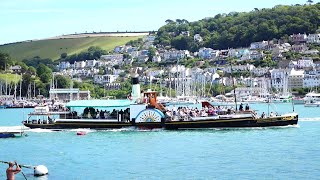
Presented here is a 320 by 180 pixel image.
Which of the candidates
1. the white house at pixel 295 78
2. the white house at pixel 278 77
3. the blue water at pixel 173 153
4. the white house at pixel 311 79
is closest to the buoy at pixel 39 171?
the blue water at pixel 173 153

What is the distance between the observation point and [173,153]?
46219 mm

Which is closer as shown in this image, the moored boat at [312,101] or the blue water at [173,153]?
the blue water at [173,153]

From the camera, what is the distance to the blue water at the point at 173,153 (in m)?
38.2

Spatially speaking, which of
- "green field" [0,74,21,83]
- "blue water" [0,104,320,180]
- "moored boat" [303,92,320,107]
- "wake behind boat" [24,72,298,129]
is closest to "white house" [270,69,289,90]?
"moored boat" [303,92,320,107]

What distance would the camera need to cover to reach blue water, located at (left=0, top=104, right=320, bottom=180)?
38.2 metres

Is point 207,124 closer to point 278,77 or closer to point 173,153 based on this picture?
point 173,153

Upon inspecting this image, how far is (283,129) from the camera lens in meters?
59.8

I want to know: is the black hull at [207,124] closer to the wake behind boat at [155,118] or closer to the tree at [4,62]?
the wake behind boat at [155,118]

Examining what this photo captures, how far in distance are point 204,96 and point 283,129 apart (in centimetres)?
11139

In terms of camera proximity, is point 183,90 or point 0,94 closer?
point 183,90

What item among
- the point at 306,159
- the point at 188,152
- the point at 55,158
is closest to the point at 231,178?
the point at 306,159

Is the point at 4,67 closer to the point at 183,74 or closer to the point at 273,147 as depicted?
the point at 183,74

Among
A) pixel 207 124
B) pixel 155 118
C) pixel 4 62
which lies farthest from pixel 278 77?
pixel 155 118

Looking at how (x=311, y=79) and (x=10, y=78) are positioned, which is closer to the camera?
(x=10, y=78)
